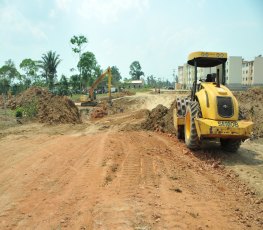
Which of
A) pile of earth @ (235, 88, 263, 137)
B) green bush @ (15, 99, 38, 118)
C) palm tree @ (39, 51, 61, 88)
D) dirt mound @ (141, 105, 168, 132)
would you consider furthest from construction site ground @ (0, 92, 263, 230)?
palm tree @ (39, 51, 61, 88)

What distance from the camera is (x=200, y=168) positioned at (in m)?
8.65

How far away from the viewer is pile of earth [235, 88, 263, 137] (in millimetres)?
15225

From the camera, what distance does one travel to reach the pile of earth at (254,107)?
1523 cm

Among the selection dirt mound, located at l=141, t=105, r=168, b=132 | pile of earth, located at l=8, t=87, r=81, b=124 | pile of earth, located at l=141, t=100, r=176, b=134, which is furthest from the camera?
pile of earth, located at l=8, t=87, r=81, b=124

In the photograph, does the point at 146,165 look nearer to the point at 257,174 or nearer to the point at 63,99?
the point at 257,174

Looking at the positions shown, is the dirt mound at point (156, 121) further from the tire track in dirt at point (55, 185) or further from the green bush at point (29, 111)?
the green bush at point (29, 111)

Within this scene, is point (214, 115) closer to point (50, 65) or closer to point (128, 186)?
point (128, 186)

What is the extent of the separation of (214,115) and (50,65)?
5275cm

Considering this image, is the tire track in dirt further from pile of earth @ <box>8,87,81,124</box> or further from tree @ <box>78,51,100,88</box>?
tree @ <box>78,51,100,88</box>

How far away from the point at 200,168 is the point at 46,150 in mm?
4602

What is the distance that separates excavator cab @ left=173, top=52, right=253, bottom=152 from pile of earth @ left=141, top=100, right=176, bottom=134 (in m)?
2.94

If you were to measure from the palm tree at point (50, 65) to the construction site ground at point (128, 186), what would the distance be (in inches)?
1919

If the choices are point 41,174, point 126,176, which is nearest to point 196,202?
point 126,176

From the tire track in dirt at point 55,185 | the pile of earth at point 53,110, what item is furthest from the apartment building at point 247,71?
the tire track in dirt at point 55,185
